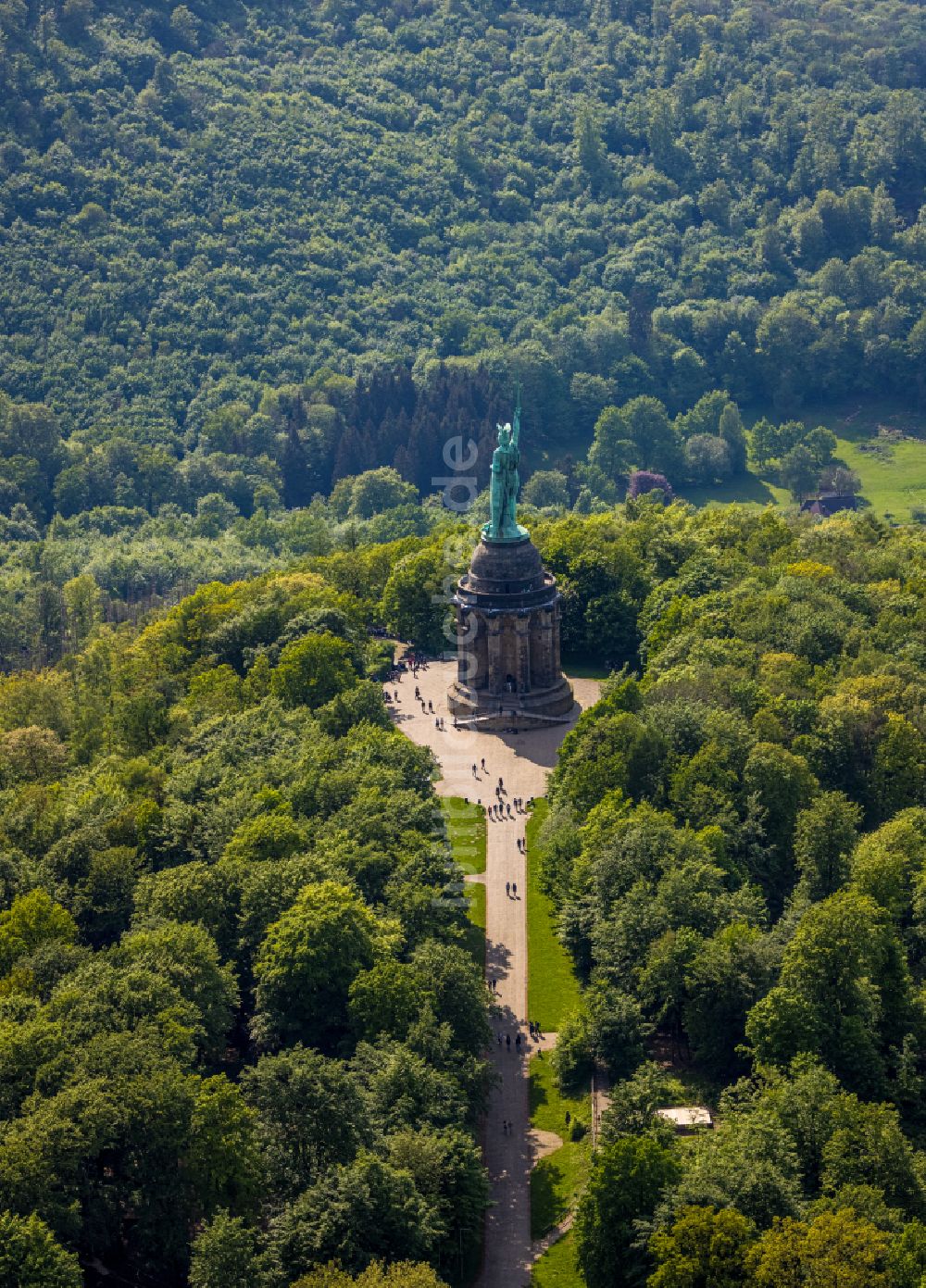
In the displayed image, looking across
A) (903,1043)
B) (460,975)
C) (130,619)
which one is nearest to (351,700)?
(460,975)

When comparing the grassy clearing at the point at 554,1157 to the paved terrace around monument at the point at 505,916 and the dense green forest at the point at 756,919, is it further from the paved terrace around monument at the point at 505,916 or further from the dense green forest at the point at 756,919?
the dense green forest at the point at 756,919

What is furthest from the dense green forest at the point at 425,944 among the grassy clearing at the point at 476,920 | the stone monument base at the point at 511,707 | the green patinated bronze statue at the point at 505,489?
the green patinated bronze statue at the point at 505,489

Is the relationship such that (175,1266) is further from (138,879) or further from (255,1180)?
(138,879)

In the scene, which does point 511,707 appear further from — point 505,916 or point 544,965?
point 544,965

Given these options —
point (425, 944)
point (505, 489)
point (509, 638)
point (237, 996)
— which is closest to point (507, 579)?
point (509, 638)

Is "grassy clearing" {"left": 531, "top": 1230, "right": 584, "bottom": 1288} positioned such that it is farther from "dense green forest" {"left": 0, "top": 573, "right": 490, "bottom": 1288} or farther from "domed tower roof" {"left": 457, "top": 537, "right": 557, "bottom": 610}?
"domed tower roof" {"left": 457, "top": 537, "right": 557, "bottom": 610}

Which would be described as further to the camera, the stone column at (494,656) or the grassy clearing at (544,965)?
the stone column at (494,656)

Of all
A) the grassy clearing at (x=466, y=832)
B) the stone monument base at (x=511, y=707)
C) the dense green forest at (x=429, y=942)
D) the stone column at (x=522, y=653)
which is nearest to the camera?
the dense green forest at (x=429, y=942)
